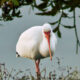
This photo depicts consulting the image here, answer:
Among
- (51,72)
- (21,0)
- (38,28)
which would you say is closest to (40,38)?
(38,28)

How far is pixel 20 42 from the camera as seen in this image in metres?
6.40

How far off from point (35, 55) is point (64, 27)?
26.7 inches

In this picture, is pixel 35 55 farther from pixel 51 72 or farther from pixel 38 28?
pixel 51 72

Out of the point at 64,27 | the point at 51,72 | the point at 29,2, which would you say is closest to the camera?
the point at 51,72

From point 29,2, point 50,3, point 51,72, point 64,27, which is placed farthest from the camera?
point 29,2

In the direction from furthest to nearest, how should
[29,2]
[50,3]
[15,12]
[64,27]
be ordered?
1. [15,12]
2. [29,2]
3. [50,3]
4. [64,27]

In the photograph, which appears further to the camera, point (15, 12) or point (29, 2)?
point (15, 12)

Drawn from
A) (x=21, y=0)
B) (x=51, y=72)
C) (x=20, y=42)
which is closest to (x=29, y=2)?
(x=21, y=0)

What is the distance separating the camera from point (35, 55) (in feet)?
20.3

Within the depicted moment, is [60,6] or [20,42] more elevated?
[60,6]

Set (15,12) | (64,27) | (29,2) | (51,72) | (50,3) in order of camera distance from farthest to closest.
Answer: (15,12), (29,2), (50,3), (64,27), (51,72)

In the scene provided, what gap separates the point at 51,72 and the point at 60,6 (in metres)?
2.14

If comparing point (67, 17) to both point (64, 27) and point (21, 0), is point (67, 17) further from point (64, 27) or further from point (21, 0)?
point (21, 0)

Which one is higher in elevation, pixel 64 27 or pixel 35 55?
pixel 64 27
